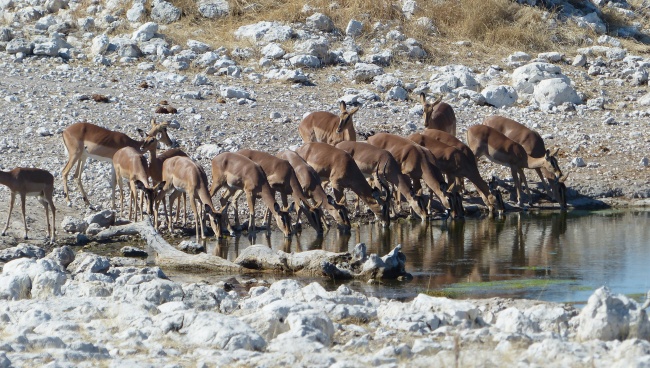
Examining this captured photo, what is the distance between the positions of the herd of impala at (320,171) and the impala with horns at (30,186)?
14 millimetres

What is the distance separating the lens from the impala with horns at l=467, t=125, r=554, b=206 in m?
19.4

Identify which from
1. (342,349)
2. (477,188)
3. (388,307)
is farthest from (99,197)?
(342,349)

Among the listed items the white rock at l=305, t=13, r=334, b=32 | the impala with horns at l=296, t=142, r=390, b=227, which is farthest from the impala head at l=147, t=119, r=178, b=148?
the white rock at l=305, t=13, r=334, b=32

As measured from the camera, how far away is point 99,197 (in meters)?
17.8

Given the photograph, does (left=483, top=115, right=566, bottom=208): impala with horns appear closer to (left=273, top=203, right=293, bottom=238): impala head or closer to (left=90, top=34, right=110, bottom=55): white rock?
(left=273, top=203, right=293, bottom=238): impala head

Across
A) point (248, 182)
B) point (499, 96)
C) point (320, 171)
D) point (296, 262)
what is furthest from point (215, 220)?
point (499, 96)

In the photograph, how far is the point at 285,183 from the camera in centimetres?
1698

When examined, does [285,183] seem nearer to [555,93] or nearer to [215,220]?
[215,220]

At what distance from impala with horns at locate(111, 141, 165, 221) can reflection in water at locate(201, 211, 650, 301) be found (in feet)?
4.55

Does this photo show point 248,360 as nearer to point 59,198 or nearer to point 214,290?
point 214,290

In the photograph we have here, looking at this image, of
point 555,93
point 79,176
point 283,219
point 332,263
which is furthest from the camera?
point 555,93

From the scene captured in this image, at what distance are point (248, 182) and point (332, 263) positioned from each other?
391 centimetres

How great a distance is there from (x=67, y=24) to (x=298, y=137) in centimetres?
928

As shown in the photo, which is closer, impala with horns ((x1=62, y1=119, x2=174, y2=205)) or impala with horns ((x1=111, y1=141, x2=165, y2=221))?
A: impala with horns ((x1=111, y1=141, x2=165, y2=221))
